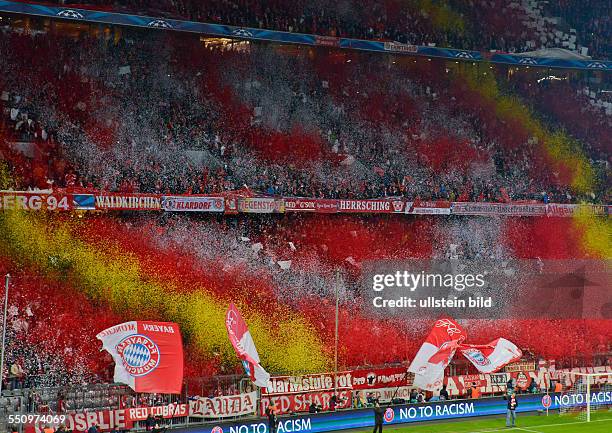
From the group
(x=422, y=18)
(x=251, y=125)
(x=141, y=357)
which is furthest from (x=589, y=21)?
(x=141, y=357)

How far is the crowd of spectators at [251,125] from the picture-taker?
1389 inches

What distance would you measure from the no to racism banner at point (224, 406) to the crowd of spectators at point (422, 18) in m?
15.7

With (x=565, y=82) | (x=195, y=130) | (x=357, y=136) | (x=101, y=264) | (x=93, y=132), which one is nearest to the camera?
(x=101, y=264)

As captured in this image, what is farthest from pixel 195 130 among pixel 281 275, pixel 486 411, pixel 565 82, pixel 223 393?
pixel 565 82

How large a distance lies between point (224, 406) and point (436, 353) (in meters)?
7.93

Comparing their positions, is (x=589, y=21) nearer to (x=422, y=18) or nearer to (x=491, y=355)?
(x=422, y=18)

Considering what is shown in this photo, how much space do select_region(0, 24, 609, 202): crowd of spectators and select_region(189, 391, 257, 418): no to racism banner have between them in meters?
8.59

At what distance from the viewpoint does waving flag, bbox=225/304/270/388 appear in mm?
28578

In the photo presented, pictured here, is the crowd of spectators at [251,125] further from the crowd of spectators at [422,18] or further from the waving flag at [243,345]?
the waving flag at [243,345]

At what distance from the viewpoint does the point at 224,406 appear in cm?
3030

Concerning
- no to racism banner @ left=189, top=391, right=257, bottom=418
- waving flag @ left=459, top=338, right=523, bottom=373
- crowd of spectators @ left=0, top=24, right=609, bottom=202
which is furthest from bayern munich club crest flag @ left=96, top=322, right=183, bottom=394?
waving flag @ left=459, top=338, right=523, bottom=373

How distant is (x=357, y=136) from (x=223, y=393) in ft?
51.1

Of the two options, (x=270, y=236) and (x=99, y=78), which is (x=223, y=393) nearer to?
(x=270, y=236)

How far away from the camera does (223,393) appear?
31.3 metres
